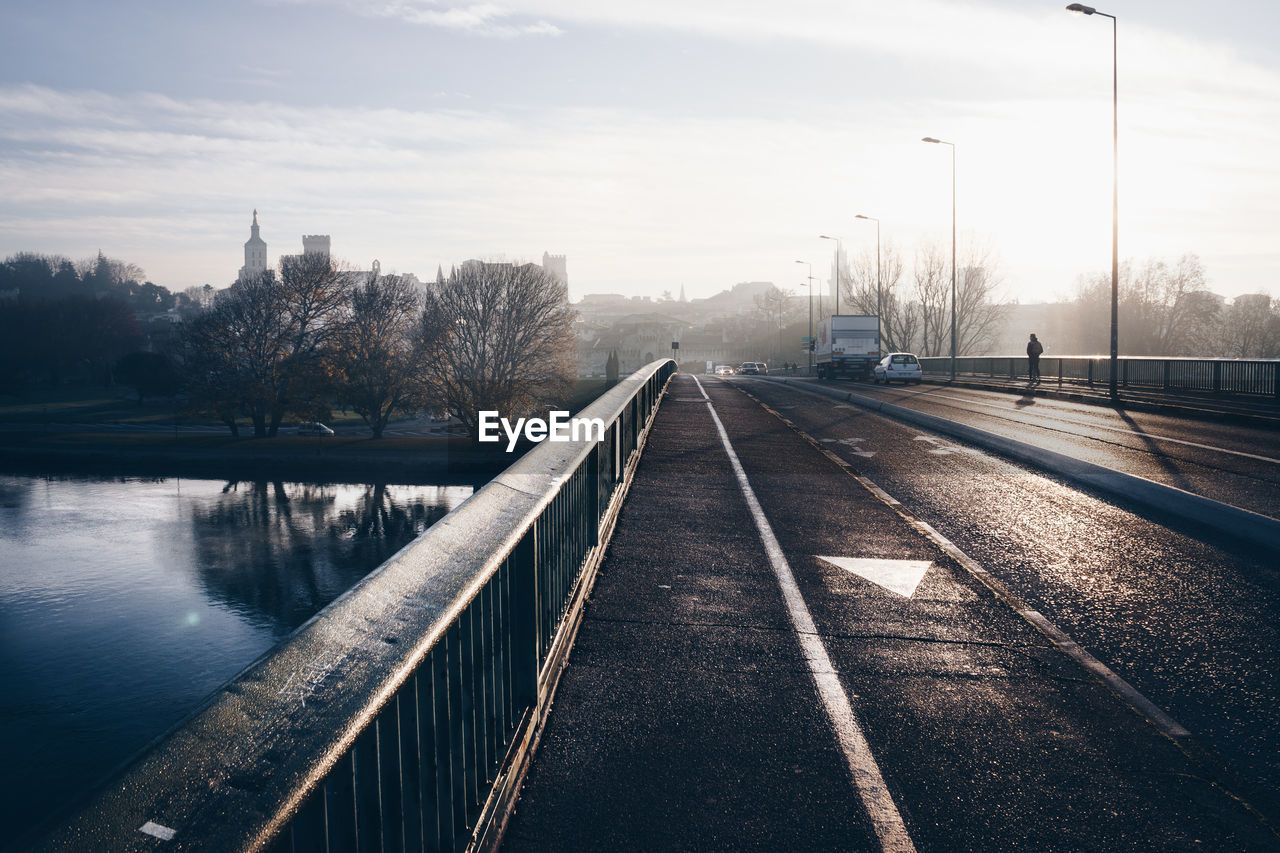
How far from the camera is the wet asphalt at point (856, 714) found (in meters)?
3.53

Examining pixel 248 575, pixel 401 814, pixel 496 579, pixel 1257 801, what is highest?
pixel 496 579

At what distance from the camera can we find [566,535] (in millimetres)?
5664

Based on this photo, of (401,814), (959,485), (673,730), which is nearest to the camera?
(401,814)

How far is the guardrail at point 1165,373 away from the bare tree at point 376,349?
4795 centimetres

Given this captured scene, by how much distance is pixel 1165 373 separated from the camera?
31.5 meters

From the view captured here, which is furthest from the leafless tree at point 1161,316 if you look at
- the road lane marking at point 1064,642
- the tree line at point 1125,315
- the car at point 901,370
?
the road lane marking at point 1064,642

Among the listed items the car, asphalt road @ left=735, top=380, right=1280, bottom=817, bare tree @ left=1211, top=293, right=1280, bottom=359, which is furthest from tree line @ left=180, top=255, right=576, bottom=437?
bare tree @ left=1211, top=293, right=1280, bottom=359

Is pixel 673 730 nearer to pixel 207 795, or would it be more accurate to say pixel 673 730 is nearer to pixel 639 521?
pixel 207 795

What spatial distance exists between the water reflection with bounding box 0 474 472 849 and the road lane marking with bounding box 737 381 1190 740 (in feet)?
34.8

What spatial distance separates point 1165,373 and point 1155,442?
17.8 metres

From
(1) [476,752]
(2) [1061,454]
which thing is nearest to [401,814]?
(1) [476,752]

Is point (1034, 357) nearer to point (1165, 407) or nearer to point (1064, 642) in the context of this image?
point (1165, 407)

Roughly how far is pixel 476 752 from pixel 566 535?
2.47 m

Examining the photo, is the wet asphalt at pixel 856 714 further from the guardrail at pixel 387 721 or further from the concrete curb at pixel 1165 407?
the concrete curb at pixel 1165 407
